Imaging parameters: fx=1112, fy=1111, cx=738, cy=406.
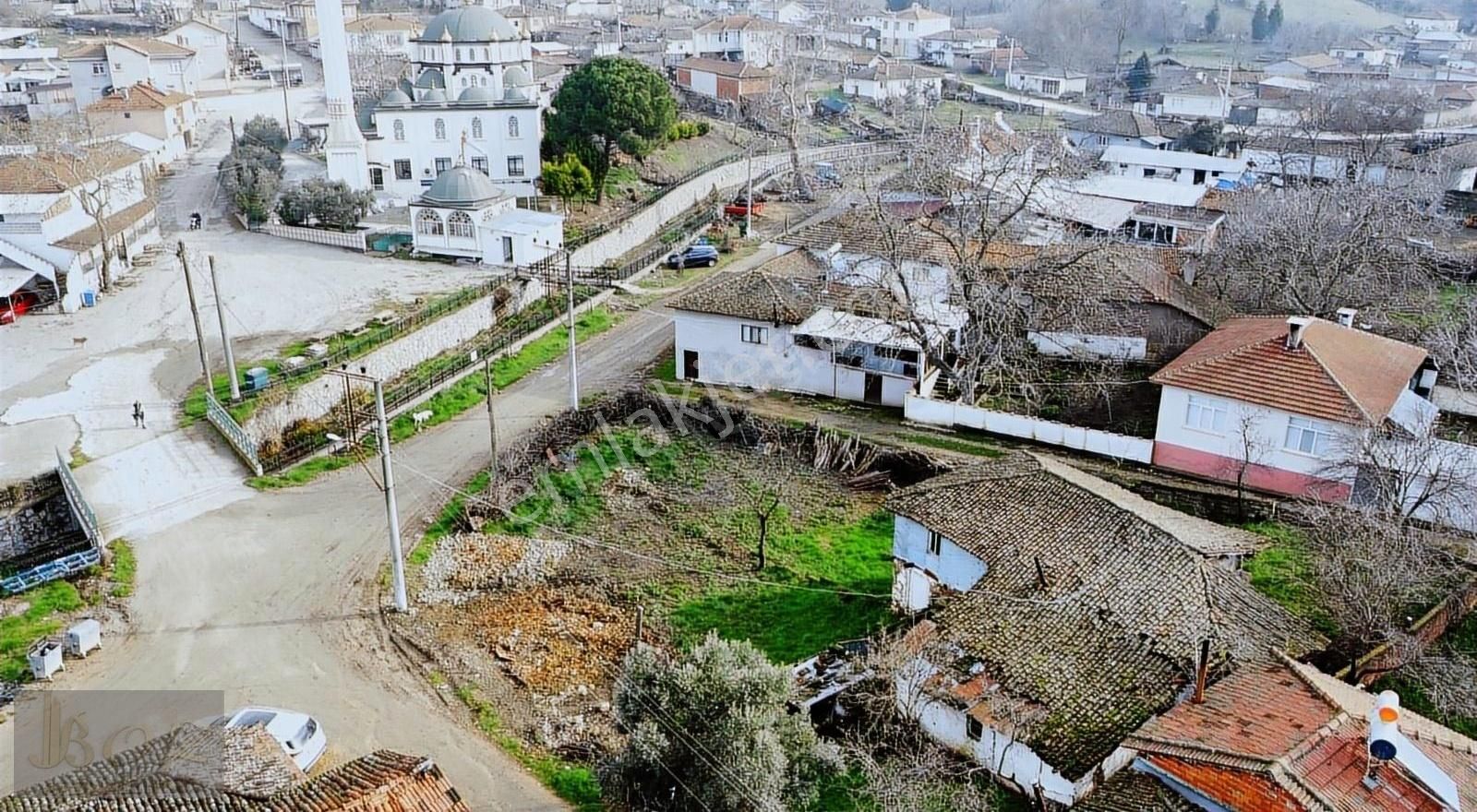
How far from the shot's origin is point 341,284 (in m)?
41.3

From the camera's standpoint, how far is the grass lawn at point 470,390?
2873cm

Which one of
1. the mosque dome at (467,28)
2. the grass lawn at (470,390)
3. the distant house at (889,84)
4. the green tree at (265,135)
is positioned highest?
the mosque dome at (467,28)

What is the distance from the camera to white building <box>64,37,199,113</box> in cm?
7012

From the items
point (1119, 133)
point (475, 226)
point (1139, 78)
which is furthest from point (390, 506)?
point (1139, 78)

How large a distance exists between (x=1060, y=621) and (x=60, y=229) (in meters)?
40.0

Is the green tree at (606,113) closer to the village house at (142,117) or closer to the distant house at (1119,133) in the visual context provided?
the village house at (142,117)

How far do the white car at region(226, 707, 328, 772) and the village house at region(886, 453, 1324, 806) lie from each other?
32.8 ft

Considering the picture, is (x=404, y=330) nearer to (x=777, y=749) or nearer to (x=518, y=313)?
(x=518, y=313)

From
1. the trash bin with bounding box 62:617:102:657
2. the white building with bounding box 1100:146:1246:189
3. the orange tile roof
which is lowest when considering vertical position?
the trash bin with bounding box 62:617:102:657

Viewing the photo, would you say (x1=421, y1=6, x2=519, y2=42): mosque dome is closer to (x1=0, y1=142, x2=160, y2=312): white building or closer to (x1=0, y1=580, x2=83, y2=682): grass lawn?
(x1=0, y1=142, x2=160, y2=312): white building

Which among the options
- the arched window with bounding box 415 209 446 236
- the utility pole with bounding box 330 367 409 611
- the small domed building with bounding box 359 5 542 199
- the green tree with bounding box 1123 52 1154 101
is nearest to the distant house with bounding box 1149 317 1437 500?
the utility pole with bounding box 330 367 409 611

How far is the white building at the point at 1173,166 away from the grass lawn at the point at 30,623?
5090 centimetres

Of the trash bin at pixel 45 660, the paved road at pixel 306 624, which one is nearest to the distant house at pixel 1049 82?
the paved road at pixel 306 624

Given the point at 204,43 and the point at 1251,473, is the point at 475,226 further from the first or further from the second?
the point at 204,43
